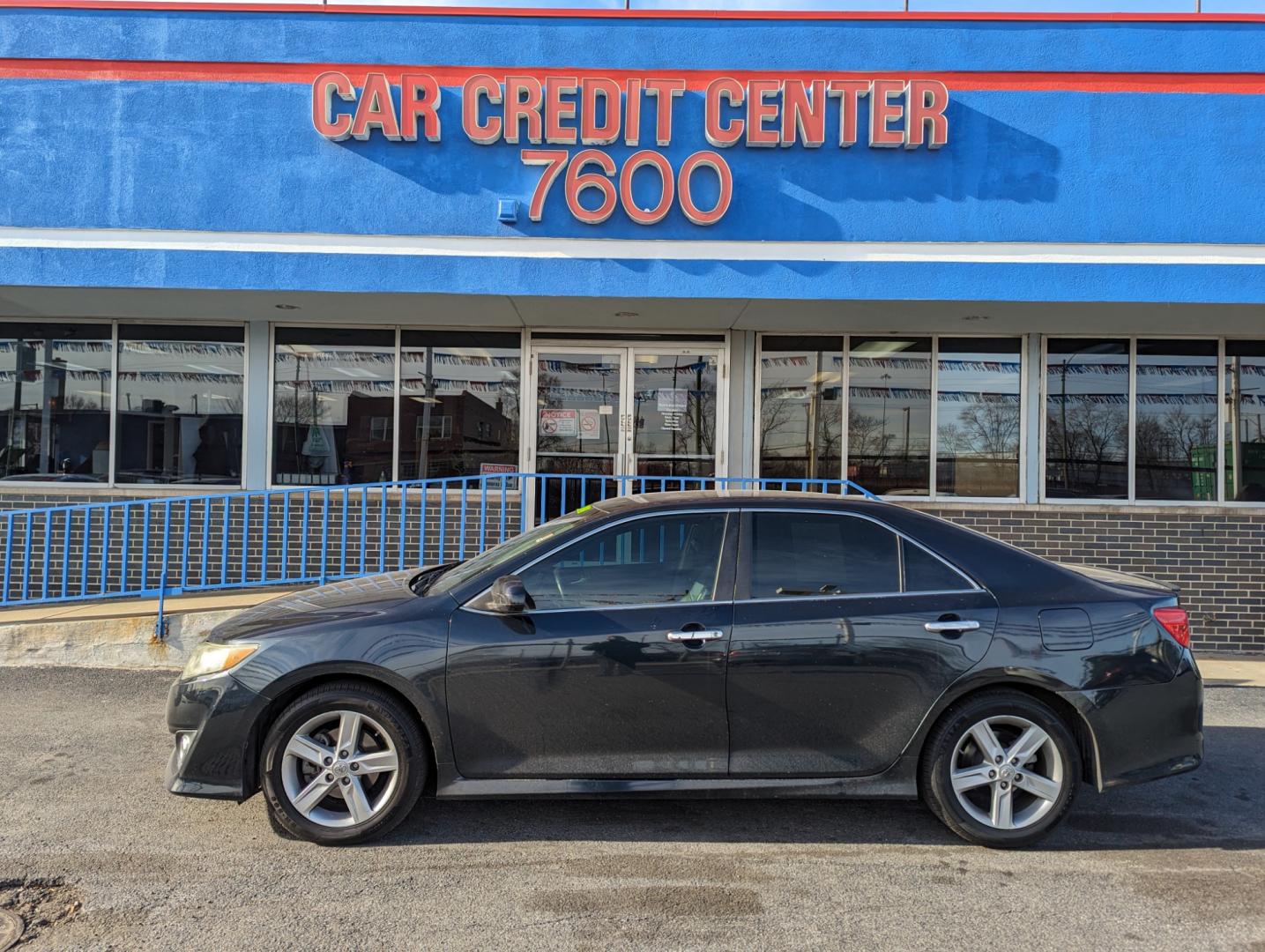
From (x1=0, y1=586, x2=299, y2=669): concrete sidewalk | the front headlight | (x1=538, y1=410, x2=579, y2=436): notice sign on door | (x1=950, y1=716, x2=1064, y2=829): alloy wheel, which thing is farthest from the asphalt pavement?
(x1=538, y1=410, x2=579, y2=436): notice sign on door

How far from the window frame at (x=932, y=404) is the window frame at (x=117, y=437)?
5077 mm

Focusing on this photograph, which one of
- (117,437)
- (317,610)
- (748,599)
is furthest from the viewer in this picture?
(117,437)

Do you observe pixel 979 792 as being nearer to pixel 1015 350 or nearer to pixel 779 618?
pixel 779 618

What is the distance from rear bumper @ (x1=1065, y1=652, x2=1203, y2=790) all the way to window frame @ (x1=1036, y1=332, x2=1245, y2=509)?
5437 millimetres

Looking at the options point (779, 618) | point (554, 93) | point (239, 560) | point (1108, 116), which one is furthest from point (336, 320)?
point (1108, 116)

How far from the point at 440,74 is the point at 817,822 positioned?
7.11m

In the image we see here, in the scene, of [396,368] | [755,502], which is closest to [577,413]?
[396,368]

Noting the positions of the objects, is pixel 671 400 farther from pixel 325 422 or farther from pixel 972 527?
pixel 325 422

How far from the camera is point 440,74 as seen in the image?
8453mm

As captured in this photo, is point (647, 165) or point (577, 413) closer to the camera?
point (647, 165)

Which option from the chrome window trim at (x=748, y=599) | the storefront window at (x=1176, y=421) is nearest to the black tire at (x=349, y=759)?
the chrome window trim at (x=748, y=599)

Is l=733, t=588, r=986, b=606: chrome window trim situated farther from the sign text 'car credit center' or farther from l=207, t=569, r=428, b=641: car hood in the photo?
the sign text 'car credit center'

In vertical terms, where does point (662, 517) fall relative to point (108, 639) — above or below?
above

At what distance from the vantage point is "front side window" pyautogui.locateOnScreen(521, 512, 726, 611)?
4297 mm
